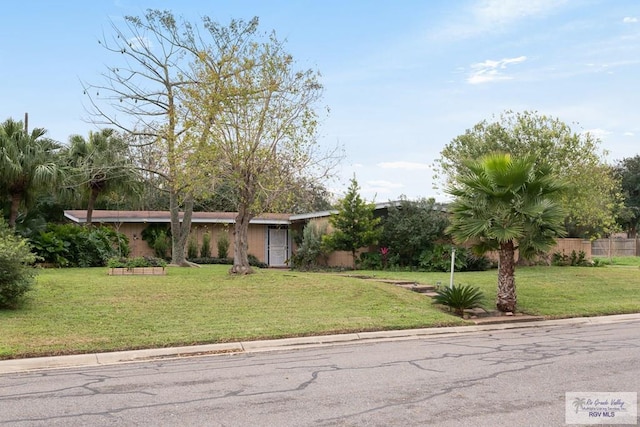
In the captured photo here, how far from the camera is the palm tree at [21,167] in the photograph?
785 inches

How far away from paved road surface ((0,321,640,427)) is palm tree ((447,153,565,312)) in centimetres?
447

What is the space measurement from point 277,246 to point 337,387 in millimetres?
24515

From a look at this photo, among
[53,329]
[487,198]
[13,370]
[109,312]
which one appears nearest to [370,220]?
[487,198]

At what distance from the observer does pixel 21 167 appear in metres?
20.1

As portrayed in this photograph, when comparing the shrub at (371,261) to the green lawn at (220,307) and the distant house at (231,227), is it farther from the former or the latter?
the green lawn at (220,307)

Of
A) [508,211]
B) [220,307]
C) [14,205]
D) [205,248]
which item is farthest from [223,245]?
[508,211]

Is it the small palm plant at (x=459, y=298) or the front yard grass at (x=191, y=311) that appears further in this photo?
the small palm plant at (x=459, y=298)

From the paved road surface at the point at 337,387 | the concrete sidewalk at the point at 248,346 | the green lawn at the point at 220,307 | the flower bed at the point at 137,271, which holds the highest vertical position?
the flower bed at the point at 137,271

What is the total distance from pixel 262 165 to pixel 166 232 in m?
13.3

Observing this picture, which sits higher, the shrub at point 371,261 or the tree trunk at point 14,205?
the tree trunk at point 14,205

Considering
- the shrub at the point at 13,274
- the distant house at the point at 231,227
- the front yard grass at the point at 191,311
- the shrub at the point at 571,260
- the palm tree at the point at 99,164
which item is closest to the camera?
the front yard grass at the point at 191,311

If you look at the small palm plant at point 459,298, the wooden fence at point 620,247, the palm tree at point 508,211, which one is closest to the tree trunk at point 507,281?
the palm tree at point 508,211

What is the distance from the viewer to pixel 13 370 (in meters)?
9.18

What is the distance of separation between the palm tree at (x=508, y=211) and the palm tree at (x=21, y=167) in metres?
13.9
